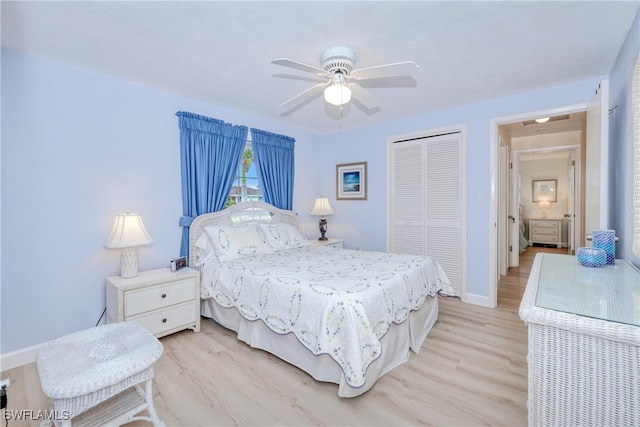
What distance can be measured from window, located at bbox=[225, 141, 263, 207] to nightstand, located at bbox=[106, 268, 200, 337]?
1.25m

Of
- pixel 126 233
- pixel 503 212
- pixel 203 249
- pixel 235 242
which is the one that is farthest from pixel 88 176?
pixel 503 212

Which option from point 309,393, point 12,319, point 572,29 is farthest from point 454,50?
point 12,319

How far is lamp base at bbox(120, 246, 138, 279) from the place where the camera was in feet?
8.38

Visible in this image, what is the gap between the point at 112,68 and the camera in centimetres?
252

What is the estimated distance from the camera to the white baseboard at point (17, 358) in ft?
7.11

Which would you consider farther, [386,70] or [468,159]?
[468,159]

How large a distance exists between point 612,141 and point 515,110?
1.00 m

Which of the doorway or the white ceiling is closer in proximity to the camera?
the white ceiling

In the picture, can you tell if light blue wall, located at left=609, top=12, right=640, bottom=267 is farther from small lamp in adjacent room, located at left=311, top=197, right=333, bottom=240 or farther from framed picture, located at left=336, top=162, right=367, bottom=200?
small lamp in adjacent room, located at left=311, top=197, right=333, bottom=240

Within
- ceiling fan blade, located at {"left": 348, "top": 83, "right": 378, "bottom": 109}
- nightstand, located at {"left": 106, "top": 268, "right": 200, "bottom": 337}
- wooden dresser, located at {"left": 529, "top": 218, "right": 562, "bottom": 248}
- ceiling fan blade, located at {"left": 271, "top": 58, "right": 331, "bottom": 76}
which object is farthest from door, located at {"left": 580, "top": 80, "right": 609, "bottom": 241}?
wooden dresser, located at {"left": 529, "top": 218, "right": 562, "bottom": 248}

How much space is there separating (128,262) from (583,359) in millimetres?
3030

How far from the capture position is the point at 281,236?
359 cm

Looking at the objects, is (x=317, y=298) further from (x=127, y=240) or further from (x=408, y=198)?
(x=408, y=198)

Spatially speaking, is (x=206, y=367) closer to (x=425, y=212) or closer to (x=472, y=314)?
(x=472, y=314)
